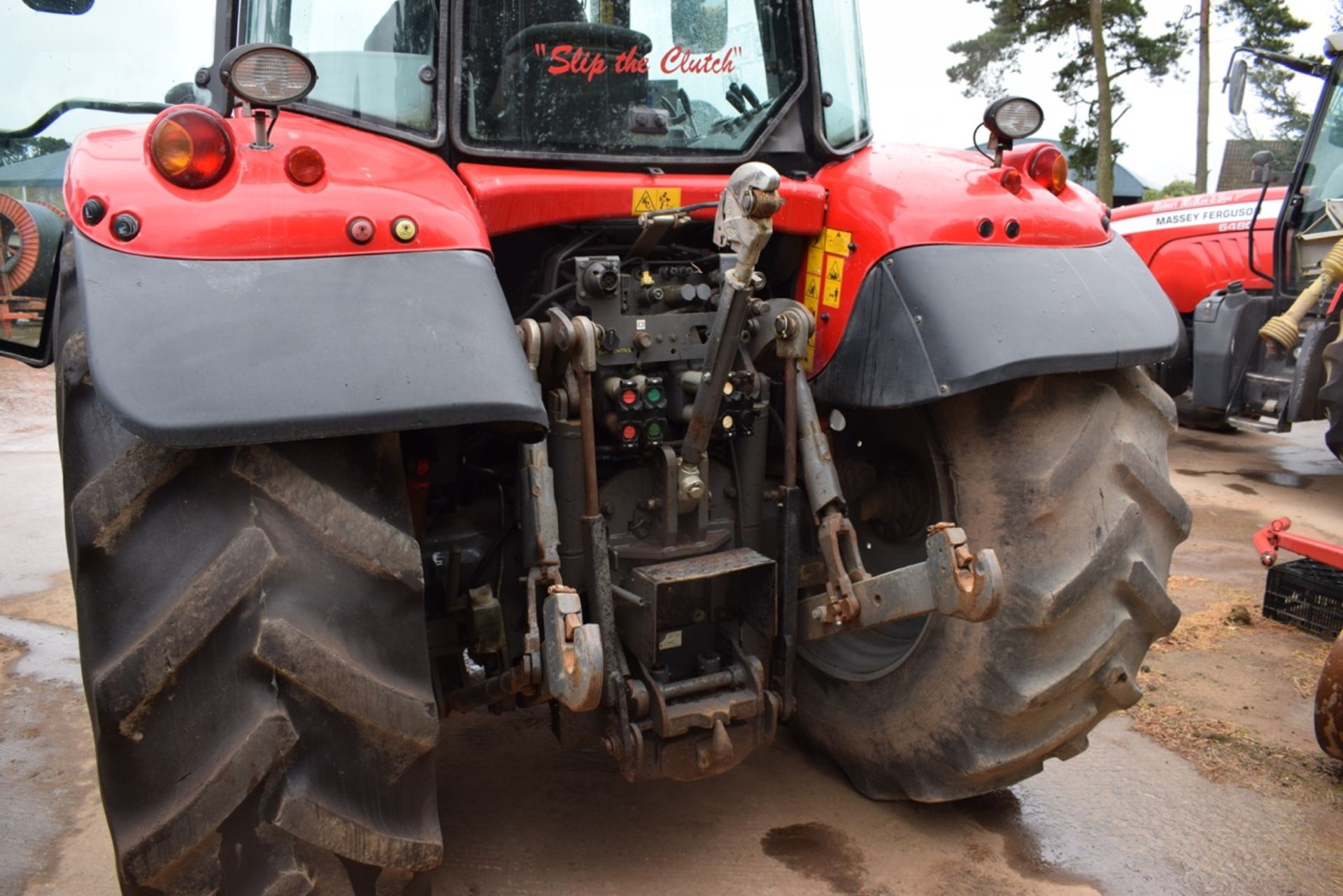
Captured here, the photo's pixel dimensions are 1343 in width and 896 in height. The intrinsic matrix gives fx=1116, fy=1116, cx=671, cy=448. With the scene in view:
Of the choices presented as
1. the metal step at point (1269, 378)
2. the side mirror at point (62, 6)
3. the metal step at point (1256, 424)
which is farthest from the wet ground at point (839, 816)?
the metal step at point (1269, 378)

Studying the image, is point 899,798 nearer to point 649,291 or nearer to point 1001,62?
point 649,291

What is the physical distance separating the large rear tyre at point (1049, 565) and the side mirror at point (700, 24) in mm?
1093

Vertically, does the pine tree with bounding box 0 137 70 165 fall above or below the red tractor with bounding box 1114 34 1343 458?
above

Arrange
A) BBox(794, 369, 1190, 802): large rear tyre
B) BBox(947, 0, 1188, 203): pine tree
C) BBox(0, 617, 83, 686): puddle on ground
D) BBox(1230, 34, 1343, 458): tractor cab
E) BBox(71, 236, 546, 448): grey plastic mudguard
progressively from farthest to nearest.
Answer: BBox(947, 0, 1188, 203): pine tree < BBox(1230, 34, 1343, 458): tractor cab < BBox(0, 617, 83, 686): puddle on ground < BBox(794, 369, 1190, 802): large rear tyre < BBox(71, 236, 546, 448): grey plastic mudguard

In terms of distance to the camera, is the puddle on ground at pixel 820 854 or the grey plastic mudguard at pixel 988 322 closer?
the grey plastic mudguard at pixel 988 322

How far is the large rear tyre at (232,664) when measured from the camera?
1.83 metres

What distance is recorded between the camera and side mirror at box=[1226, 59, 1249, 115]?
6.97 m

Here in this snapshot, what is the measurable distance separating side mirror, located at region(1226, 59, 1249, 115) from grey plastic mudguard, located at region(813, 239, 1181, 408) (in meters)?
5.15

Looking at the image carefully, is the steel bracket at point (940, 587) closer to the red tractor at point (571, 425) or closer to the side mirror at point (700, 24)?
the red tractor at point (571, 425)

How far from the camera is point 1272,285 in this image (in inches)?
293

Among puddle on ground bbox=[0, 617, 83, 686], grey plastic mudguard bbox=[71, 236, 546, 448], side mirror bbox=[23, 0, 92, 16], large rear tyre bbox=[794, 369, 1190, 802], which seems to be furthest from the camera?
puddle on ground bbox=[0, 617, 83, 686]

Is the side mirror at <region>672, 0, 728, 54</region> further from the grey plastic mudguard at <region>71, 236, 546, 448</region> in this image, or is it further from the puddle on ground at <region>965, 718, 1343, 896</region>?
the puddle on ground at <region>965, 718, 1343, 896</region>

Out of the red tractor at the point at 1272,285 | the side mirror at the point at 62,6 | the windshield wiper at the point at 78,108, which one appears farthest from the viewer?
the red tractor at the point at 1272,285

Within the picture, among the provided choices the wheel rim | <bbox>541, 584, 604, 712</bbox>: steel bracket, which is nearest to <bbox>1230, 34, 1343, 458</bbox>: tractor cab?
the wheel rim
